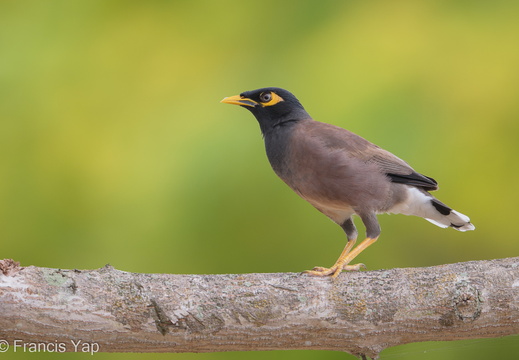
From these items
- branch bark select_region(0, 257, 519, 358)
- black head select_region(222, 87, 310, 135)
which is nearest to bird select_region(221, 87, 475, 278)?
black head select_region(222, 87, 310, 135)

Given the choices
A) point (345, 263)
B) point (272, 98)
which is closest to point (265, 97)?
point (272, 98)

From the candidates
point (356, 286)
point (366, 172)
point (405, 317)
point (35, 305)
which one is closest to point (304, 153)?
point (366, 172)

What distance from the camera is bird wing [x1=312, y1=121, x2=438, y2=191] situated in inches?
104

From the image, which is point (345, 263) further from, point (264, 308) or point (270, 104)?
point (270, 104)

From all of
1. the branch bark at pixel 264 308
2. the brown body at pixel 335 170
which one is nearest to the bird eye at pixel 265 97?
the brown body at pixel 335 170

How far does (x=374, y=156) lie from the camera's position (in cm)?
270

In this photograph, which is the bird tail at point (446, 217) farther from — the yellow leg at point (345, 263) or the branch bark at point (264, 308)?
the branch bark at point (264, 308)

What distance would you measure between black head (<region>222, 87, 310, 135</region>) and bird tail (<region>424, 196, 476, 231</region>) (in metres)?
0.71

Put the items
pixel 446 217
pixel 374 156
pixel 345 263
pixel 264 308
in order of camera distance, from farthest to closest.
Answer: pixel 446 217
pixel 374 156
pixel 345 263
pixel 264 308

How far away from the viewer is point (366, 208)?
8.54 feet

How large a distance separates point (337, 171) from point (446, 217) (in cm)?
68

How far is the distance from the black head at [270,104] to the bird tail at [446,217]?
710mm

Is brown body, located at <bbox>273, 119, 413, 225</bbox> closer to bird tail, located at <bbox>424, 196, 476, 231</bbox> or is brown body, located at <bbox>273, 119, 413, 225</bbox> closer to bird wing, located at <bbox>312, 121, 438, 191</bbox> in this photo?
bird wing, located at <bbox>312, 121, 438, 191</bbox>

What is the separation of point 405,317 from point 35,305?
1.22 m
